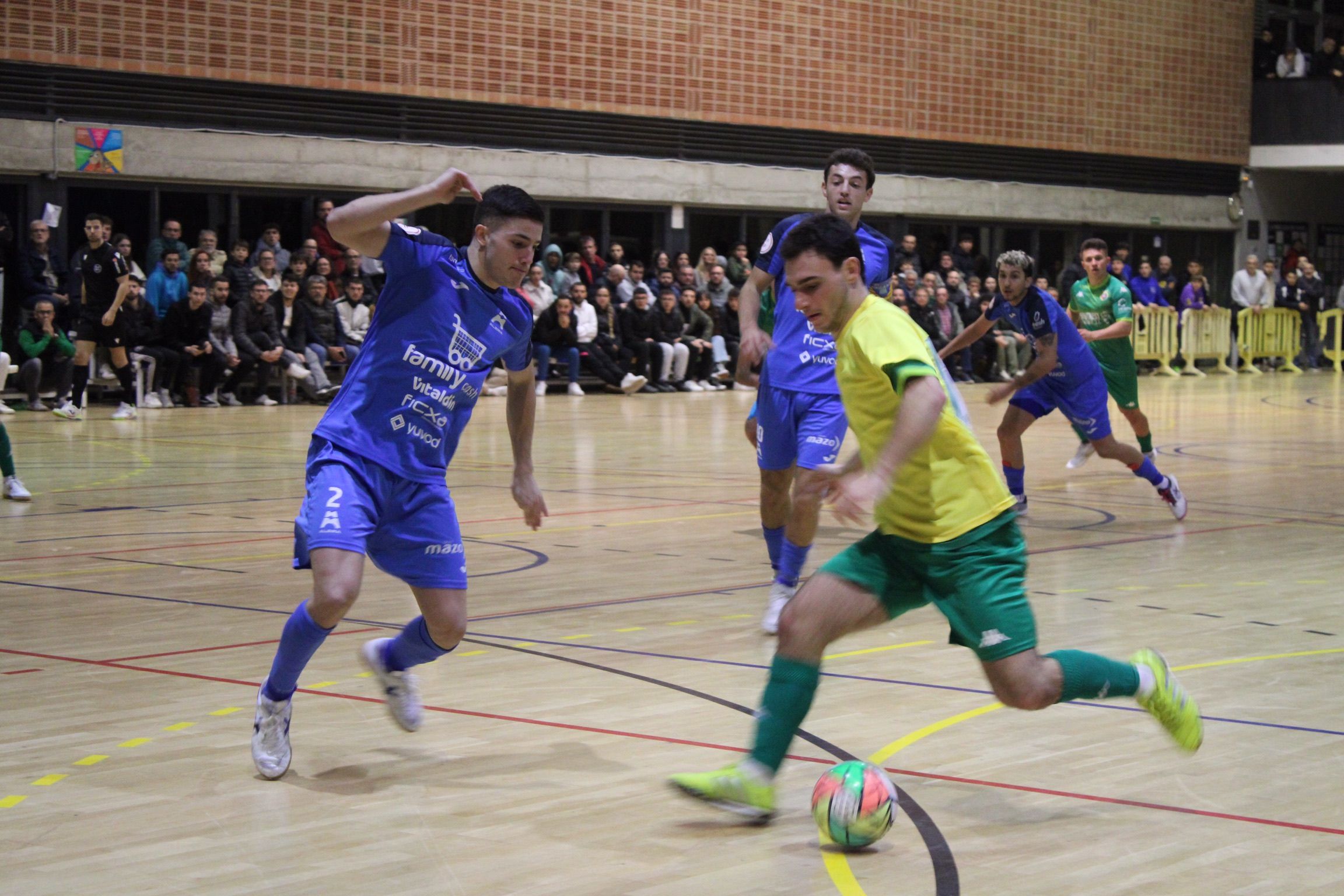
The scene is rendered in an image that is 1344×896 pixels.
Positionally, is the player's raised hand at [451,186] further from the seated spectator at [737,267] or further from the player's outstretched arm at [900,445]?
the seated spectator at [737,267]

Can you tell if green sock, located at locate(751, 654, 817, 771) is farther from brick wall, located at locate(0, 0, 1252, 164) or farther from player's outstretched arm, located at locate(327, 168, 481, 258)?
brick wall, located at locate(0, 0, 1252, 164)

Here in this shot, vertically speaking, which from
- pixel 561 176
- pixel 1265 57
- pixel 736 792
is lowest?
pixel 736 792

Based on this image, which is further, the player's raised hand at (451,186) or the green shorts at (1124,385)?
the green shorts at (1124,385)

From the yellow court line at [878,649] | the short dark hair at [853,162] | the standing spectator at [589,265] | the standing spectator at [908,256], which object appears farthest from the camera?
the standing spectator at [908,256]

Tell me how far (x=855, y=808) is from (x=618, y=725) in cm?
141

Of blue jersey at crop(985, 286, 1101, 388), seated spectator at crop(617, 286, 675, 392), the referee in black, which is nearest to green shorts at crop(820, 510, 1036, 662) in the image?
blue jersey at crop(985, 286, 1101, 388)

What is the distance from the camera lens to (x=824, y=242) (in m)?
4.22

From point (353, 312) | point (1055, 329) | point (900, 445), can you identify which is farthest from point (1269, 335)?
point (900, 445)

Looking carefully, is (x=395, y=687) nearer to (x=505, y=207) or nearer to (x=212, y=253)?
(x=505, y=207)

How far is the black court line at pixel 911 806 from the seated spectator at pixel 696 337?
17030 millimetres

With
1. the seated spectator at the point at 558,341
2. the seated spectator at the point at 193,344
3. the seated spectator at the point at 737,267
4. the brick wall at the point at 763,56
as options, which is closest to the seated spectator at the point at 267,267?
the seated spectator at the point at 193,344

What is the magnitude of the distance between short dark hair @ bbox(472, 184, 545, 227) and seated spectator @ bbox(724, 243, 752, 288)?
19.4 metres

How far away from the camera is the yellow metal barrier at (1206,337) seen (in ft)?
98.6

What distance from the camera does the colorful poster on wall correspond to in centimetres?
1938
